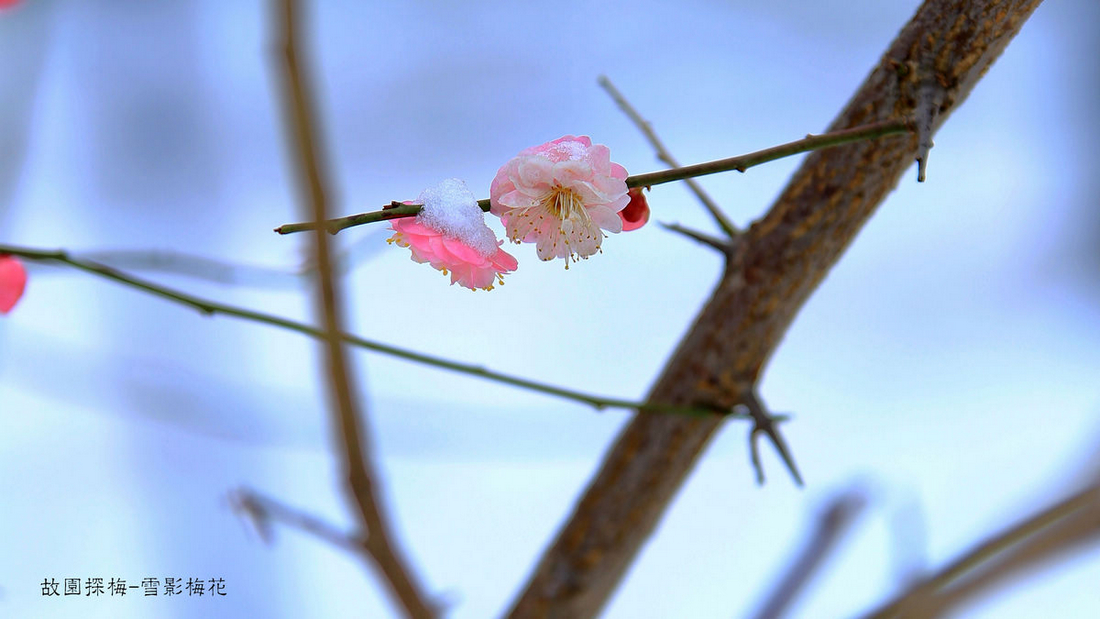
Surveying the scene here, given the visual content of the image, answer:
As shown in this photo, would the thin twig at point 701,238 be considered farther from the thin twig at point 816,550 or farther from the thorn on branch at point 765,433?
the thin twig at point 816,550

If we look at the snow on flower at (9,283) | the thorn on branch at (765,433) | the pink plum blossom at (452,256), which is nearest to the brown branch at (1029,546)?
the thorn on branch at (765,433)

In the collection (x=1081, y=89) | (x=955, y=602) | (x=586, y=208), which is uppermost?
(x=1081, y=89)

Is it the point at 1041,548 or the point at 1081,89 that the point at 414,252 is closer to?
the point at 1041,548

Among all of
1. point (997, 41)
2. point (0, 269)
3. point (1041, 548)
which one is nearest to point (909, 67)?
point (997, 41)

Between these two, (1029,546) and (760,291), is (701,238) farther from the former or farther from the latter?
(1029,546)

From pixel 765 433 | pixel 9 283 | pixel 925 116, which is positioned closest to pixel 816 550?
pixel 765 433
